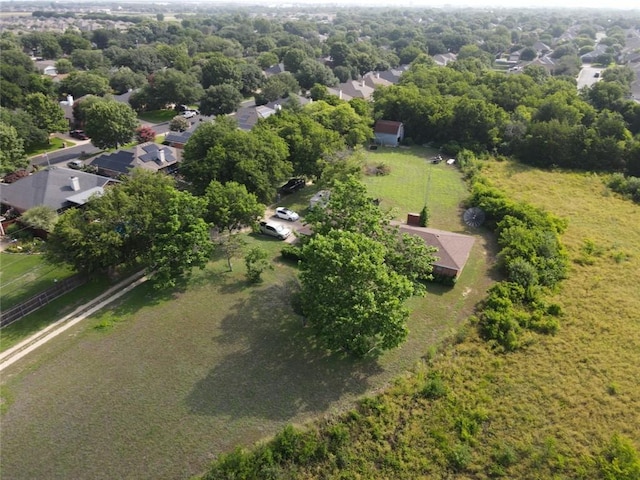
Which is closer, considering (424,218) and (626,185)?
(424,218)

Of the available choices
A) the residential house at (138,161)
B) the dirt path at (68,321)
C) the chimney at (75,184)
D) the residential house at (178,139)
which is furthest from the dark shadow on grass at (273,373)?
the residential house at (178,139)

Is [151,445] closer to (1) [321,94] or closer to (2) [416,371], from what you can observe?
(2) [416,371]

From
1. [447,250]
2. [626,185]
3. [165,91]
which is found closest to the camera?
[447,250]

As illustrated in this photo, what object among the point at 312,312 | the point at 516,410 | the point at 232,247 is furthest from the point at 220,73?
the point at 516,410

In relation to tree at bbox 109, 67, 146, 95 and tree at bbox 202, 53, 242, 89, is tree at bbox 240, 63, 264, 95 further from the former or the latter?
tree at bbox 109, 67, 146, 95

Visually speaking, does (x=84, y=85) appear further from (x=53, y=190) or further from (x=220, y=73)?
(x=53, y=190)

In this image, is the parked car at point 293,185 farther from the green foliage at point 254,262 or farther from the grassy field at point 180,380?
the grassy field at point 180,380
